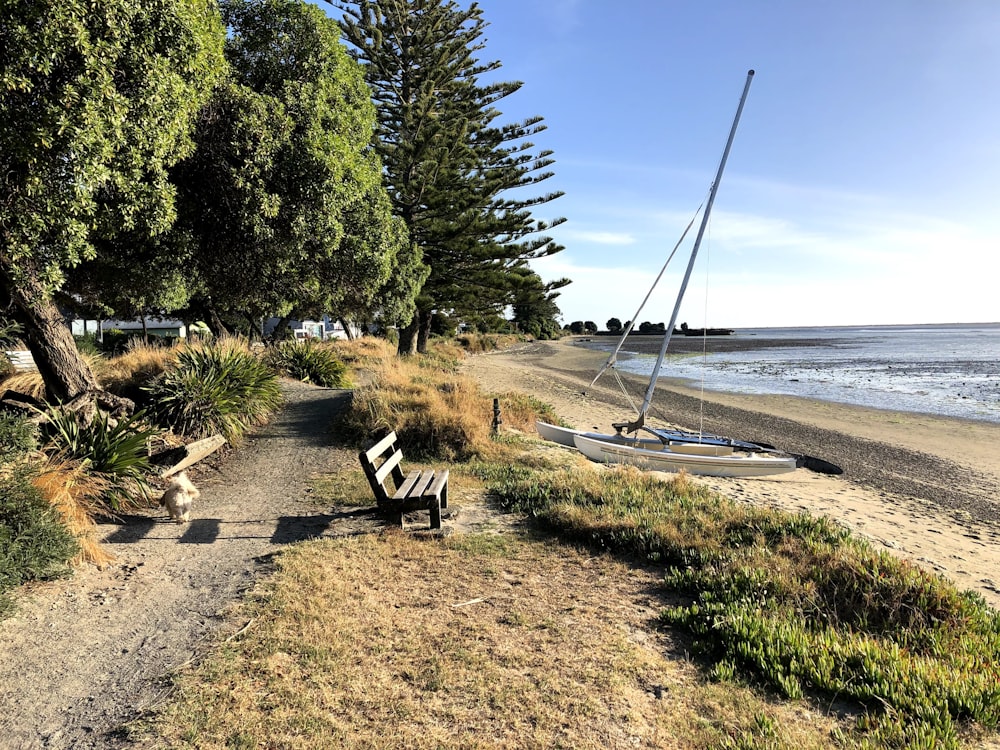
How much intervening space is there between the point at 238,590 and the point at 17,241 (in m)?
3.62

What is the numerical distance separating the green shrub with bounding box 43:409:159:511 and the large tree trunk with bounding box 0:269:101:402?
2.70 feet

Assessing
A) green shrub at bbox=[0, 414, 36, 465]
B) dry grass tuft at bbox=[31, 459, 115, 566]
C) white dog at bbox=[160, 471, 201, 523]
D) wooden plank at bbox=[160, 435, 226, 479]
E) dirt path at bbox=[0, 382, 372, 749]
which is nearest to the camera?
dirt path at bbox=[0, 382, 372, 749]

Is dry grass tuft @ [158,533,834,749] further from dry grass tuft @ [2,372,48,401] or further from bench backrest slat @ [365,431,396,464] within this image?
dry grass tuft @ [2,372,48,401]

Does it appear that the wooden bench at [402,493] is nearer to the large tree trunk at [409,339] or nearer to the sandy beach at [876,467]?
the sandy beach at [876,467]

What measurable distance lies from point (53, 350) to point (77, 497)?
273 centimetres

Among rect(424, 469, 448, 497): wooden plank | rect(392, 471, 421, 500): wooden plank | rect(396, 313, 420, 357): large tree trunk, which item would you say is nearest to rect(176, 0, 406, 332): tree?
rect(392, 471, 421, 500): wooden plank

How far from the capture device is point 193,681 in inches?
114

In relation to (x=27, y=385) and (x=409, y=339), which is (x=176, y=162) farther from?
(x=409, y=339)

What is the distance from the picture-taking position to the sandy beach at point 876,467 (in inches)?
267

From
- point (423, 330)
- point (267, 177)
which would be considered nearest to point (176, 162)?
point (267, 177)

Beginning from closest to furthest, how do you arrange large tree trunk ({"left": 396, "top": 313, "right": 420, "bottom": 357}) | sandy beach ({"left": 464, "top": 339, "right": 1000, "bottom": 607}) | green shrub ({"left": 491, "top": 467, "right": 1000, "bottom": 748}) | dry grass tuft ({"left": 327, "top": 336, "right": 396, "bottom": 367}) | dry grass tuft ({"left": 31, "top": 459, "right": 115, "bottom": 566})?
green shrub ({"left": 491, "top": 467, "right": 1000, "bottom": 748}) → dry grass tuft ({"left": 31, "top": 459, "right": 115, "bottom": 566}) → sandy beach ({"left": 464, "top": 339, "right": 1000, "bottom": 607}) → dry grass tuft ({"left": 327, "top": 336, "right": 396, "bottom": 367}) → large tree trunk ({"left": 396, "top": 313, "right": 420, "bottom": 357})

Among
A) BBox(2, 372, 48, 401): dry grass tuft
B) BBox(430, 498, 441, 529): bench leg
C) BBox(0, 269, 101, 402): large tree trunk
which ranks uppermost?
BBox(0, 269, 101, 402): large tree trunk

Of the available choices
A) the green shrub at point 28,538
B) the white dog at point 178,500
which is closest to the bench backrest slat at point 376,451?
the white dog at point 178,500

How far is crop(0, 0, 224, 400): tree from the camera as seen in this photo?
4.39m
